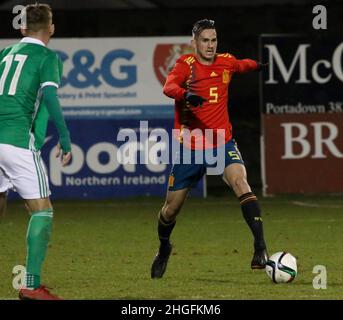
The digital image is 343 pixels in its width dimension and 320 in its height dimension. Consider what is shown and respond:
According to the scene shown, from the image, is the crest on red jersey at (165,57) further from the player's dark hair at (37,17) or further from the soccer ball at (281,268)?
the player's dark hair at (37,17)

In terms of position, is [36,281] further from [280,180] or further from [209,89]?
[280,180]

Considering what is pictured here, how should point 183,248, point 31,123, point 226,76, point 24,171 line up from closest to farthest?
1. point 24,171
2. point 31,123
3. point 226,76
4. point 183,248

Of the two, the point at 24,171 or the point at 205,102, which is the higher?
the point at 205,102

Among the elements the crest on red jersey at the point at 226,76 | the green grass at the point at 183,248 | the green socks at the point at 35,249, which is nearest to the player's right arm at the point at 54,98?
the green socks at the point at 35,249

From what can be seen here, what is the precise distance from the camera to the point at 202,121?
10266mm

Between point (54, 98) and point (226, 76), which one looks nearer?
point (54, 98)

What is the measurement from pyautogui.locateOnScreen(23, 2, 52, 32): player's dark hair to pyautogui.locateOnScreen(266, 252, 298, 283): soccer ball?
2573mm

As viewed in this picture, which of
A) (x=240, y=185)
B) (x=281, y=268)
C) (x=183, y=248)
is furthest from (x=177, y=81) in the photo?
(x=183, y=248)

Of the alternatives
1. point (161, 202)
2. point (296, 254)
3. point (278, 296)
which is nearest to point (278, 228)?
point (296, 254)

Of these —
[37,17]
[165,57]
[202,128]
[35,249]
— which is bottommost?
[35,249]

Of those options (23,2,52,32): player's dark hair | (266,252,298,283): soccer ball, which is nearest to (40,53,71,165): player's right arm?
(23,2,52,32): player's dark hair

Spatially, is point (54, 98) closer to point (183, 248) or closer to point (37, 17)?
point (37, 17)

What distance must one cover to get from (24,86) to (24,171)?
1.90 ft

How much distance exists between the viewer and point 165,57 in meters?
17.7
